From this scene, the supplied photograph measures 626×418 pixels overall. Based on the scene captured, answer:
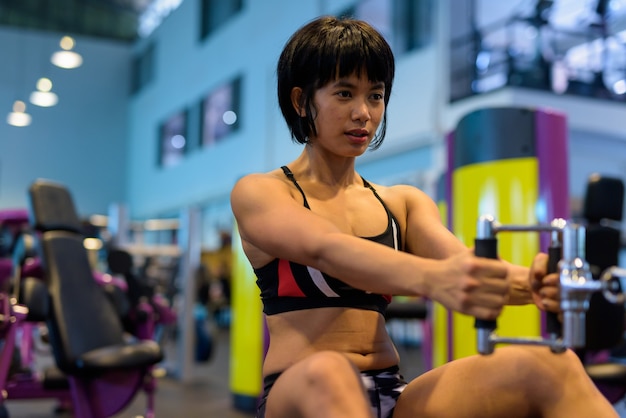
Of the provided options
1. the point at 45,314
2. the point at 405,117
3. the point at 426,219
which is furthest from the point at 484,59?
the point at 426,219

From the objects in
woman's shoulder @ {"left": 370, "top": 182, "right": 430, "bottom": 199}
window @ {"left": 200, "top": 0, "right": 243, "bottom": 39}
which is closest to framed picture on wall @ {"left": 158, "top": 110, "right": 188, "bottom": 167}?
window @ {"left": 200, "top": 0, "right": 243, "bottom": 39}

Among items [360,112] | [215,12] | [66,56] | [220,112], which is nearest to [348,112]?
[360,112]

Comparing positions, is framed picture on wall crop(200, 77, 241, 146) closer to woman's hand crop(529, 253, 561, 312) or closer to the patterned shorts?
the patterned shorts

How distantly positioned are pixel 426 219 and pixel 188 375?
4.54 m

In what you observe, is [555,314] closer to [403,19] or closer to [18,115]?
[403,19]

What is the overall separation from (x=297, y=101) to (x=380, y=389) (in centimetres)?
51

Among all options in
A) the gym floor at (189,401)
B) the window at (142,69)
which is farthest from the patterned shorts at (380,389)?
the window at (142,69)

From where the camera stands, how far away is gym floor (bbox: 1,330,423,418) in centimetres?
420

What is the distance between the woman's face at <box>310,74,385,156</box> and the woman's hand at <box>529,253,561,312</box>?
366 mm

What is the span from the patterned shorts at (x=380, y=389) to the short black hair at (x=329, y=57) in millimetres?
429

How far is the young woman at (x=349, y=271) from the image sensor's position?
1072mm

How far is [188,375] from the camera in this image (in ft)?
18.5

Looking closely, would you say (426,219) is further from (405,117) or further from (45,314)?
(405,117)

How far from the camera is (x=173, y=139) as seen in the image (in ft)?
47.6
